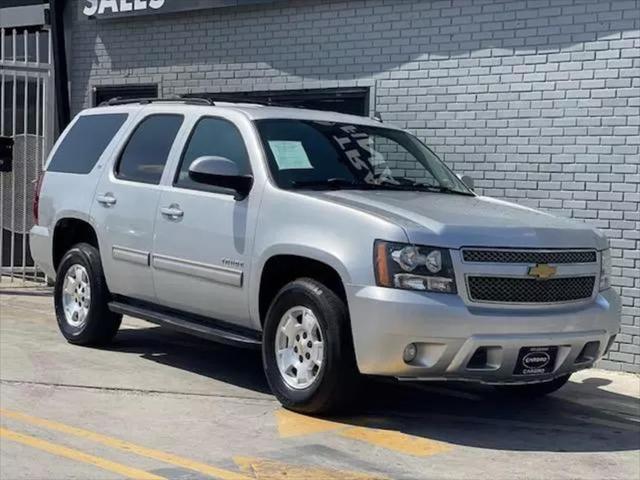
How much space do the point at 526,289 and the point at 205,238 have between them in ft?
7.42

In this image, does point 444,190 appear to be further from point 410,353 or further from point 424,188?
point 410,353

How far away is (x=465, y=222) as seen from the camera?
245 inches

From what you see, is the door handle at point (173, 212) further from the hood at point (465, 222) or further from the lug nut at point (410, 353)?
the lug nut at point (410, 353)

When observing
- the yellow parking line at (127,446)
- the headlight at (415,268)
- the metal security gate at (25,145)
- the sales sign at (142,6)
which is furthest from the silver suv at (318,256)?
the metal security gate at (25,145)

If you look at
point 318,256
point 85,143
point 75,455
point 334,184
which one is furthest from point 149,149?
point 75,455

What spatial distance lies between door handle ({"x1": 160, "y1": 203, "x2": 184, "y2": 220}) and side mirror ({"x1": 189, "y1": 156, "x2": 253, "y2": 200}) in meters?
0.47

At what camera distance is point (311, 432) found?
627 centimetres

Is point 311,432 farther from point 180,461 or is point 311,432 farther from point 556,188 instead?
point 556,188

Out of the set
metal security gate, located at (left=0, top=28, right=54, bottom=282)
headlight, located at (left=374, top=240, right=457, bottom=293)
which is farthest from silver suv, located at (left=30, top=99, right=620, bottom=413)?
metal security gate, located at (left=0, top=28, right=54, bottom=282)

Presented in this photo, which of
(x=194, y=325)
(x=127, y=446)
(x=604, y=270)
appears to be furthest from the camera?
(x=194, y=325)

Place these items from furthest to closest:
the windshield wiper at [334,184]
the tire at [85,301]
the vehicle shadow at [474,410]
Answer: the tire at [85,301], the windshield wiper at [334,184], the vehicle shadow at [474,410]

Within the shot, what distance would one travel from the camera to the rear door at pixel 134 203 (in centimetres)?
775

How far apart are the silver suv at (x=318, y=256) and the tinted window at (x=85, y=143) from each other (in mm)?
27

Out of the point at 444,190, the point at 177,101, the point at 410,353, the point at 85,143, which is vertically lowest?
the point at 410,353
